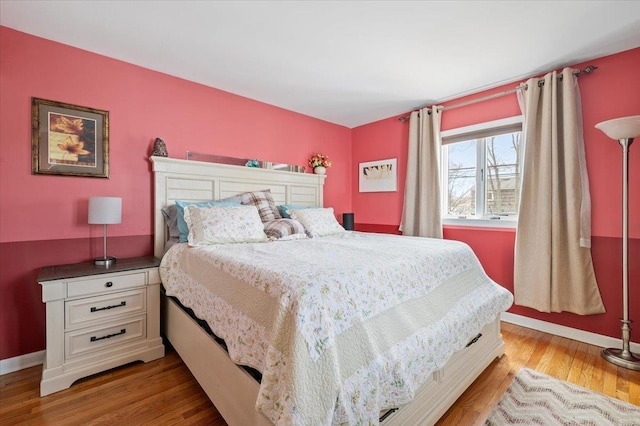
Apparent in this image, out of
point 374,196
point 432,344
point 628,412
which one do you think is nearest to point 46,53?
point 432,344

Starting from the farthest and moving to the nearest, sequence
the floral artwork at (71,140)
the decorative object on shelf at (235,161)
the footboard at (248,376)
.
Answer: the decorative object on shelf at (235,161) < the floral artwork at (71,140) < the footboard at (248,376)

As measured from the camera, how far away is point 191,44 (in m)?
2.15

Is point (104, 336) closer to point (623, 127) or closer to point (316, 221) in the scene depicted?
point (316, 221)

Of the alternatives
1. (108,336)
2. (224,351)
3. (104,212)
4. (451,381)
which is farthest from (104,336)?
(451,381)

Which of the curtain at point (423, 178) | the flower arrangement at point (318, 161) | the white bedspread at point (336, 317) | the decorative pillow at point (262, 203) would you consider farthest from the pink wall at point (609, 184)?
the decorative pillow at point (262, 203)

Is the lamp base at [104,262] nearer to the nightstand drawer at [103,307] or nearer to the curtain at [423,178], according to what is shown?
the nightstand drawer at [103,307]

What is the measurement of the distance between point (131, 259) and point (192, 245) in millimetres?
697

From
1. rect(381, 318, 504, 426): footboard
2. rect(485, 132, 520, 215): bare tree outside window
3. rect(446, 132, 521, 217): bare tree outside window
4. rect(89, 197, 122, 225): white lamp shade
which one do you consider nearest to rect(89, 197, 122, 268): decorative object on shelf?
rect(89, 197, 122, 225): white lamp shade

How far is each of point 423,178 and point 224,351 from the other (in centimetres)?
285

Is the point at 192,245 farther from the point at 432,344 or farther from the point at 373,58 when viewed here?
the point at 373,58

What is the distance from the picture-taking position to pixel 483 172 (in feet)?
10.1

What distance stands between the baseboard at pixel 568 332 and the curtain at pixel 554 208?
219mm

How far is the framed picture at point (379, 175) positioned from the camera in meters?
3.82

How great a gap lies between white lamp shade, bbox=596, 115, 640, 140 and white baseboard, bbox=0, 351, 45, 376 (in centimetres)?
449
